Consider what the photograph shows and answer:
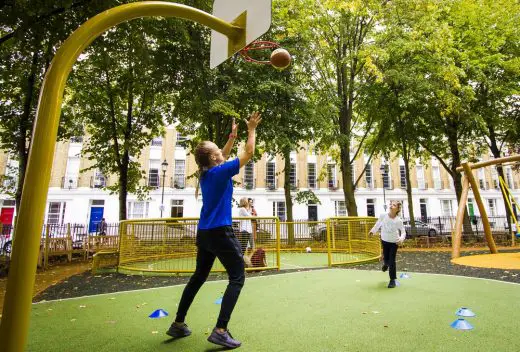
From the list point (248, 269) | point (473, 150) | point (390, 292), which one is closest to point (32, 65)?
point (248, 269)

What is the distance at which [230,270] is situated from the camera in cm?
332

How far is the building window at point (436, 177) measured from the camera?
4491 cm

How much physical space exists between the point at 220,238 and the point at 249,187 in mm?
28951

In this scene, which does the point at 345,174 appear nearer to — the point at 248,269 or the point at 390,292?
the point at 248,269

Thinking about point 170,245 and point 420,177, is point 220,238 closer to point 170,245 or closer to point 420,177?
point 170,245

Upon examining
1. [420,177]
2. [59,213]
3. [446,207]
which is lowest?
[59,213]

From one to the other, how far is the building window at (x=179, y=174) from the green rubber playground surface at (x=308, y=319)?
32967mm

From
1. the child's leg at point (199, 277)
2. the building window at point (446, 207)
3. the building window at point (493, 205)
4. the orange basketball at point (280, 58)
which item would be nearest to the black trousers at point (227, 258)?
the child's leg at point (199, 277)

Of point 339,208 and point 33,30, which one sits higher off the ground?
point 33,30

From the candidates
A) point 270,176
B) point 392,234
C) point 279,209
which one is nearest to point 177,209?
point 270,176

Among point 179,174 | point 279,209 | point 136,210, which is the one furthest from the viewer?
point 279,209

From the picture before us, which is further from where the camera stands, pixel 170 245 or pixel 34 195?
pixel 170 245

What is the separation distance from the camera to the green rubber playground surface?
10.9 ft

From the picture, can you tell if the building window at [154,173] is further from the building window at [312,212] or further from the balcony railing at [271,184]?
the building window at [312,212]
